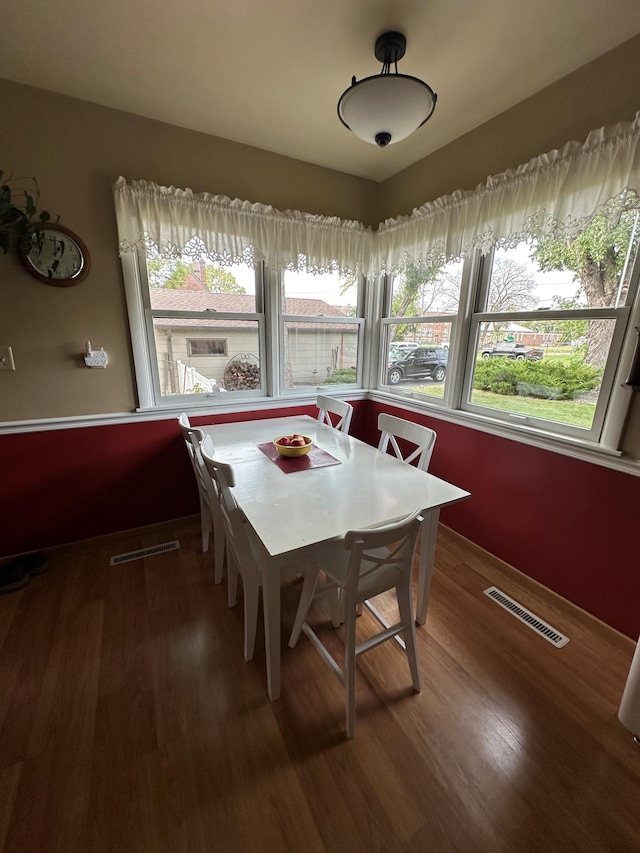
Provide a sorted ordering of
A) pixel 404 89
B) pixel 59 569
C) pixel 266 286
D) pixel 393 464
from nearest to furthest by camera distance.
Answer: pixel 404 89 → pixel 393 464 → pixel 59 569 → pixel 266 286

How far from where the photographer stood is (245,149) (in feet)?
7.01

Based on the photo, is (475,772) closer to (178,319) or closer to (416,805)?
(416,805)

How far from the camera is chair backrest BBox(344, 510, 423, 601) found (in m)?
0.96

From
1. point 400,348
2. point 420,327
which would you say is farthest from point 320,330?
point 420,327

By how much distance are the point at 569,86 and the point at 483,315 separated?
100cm

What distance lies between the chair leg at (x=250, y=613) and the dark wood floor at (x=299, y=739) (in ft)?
0.27

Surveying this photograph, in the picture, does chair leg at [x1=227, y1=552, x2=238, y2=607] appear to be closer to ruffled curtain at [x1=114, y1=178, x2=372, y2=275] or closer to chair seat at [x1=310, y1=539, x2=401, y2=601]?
chair seat at [x1=310, y1=539, x2=401, y2=601]

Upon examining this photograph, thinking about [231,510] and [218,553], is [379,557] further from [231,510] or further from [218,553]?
[218,553]

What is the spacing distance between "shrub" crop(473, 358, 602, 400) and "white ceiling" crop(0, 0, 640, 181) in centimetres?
128

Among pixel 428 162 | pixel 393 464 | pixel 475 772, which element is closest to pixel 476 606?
pixel 475 772

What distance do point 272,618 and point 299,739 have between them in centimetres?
42

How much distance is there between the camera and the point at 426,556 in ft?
4.83

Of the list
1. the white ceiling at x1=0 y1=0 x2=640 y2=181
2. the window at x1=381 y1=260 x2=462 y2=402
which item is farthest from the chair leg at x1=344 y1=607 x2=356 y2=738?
the white ceiling at x1=0 y1=0 x2=640 y2=181

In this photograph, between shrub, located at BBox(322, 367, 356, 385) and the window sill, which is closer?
the window sill
